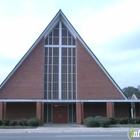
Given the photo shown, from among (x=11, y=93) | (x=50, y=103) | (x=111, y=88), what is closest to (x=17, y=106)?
(x=11, y=93)

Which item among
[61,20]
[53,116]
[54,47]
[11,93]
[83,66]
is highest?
[61,20]

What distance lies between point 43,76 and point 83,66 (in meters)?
4.89

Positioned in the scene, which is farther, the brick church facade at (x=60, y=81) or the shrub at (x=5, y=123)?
the brick church facade at (x=60, y=81)

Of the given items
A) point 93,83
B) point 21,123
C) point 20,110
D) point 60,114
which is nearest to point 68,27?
point 93,83

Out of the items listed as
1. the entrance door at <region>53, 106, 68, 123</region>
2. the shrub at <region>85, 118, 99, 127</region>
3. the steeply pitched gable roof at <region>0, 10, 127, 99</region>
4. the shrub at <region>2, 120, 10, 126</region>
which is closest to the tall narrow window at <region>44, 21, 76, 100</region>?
the steeply pitched gable roof at <region>0, 10, 127, 99</region>

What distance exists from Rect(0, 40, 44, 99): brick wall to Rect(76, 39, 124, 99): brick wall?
4591 mm

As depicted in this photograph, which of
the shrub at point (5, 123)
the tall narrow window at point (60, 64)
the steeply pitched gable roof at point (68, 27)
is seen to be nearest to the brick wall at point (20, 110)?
the tall narrow window at point (60, 64)

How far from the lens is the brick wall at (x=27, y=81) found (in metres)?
32.7

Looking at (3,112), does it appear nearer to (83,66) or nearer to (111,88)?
(83,66)

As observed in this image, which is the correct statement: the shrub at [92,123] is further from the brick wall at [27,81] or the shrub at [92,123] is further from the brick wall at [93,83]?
the brick wall at [27,81]

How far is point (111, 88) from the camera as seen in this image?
3350cm

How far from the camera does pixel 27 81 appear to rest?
3294 centimetres

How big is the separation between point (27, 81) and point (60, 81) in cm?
387

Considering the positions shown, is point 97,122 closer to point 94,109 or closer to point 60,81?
point 94,109
